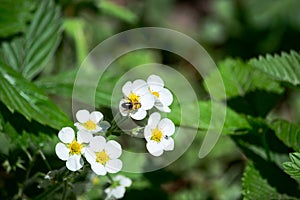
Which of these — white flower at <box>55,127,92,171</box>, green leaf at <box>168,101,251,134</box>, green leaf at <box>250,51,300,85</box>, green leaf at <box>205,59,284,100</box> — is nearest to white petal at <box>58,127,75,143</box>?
white flower at <box>55,127,92,171</box>

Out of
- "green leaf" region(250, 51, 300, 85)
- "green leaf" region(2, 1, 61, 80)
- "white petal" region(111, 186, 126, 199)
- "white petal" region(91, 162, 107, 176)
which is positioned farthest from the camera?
"green leaf" region(2, 1, 61, 80)

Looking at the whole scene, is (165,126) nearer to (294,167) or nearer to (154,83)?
(154,83)

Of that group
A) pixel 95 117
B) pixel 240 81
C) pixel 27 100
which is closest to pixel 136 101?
pixel 95 117

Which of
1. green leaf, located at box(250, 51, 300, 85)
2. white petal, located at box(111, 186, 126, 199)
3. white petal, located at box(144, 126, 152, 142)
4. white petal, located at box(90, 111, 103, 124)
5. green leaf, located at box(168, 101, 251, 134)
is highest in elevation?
green leaf, located at box(250, 51, 300, 85)

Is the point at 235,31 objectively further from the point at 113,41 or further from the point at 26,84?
the point at 26,84

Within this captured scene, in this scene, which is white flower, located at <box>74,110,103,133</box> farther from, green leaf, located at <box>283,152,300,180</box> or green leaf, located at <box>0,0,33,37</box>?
green leaf, located at <box>0,0,33,37</box>

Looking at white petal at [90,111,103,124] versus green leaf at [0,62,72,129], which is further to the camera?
green leaf at [0,62,72,129]
